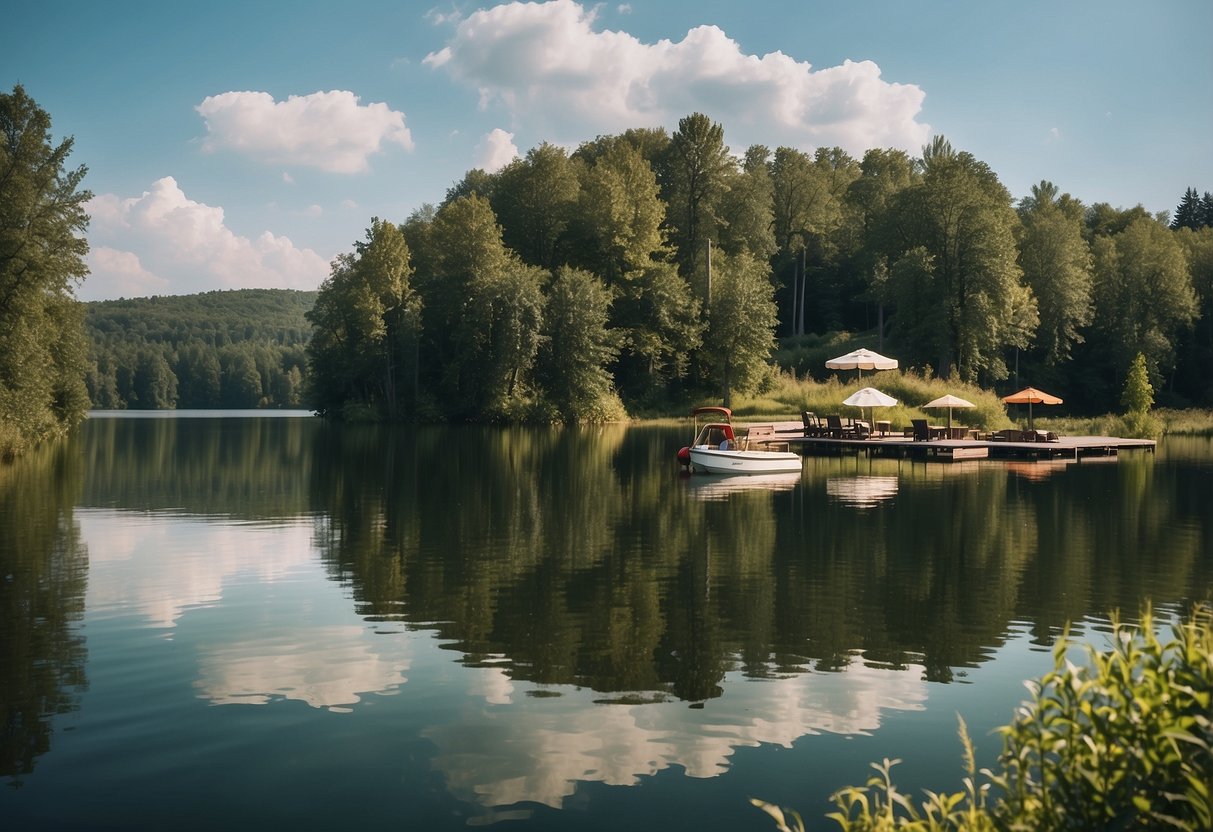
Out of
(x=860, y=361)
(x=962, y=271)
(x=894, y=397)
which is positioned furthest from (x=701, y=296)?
(x=860, y=361)

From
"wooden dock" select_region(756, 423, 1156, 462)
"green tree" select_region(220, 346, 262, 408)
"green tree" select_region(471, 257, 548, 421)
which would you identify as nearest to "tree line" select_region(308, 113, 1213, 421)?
"green tree" select_region(471, 257, 548, 421)

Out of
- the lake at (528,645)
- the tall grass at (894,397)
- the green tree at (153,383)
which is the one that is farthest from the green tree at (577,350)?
the green tree at (153,383)

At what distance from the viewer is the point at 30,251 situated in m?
33.9

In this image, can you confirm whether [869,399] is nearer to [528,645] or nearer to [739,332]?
[739,332]

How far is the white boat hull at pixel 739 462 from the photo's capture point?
31.0 m

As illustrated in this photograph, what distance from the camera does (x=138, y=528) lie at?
19.2 m

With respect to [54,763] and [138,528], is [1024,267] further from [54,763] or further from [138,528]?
[54,763]

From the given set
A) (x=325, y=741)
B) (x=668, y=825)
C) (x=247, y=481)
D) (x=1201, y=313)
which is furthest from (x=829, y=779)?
(x=1201, y=313)

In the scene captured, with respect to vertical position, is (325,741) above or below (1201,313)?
below

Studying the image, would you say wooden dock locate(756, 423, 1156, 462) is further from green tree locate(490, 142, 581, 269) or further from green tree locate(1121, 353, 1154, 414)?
green tree locate(490, 142, 581, 269)

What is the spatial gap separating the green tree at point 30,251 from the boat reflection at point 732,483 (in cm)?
2310

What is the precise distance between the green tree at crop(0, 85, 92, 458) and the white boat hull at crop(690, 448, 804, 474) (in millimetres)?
23030

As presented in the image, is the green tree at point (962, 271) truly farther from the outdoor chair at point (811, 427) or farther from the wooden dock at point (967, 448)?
the outdoor chair at point (811, 427)

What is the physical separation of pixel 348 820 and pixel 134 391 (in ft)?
507
